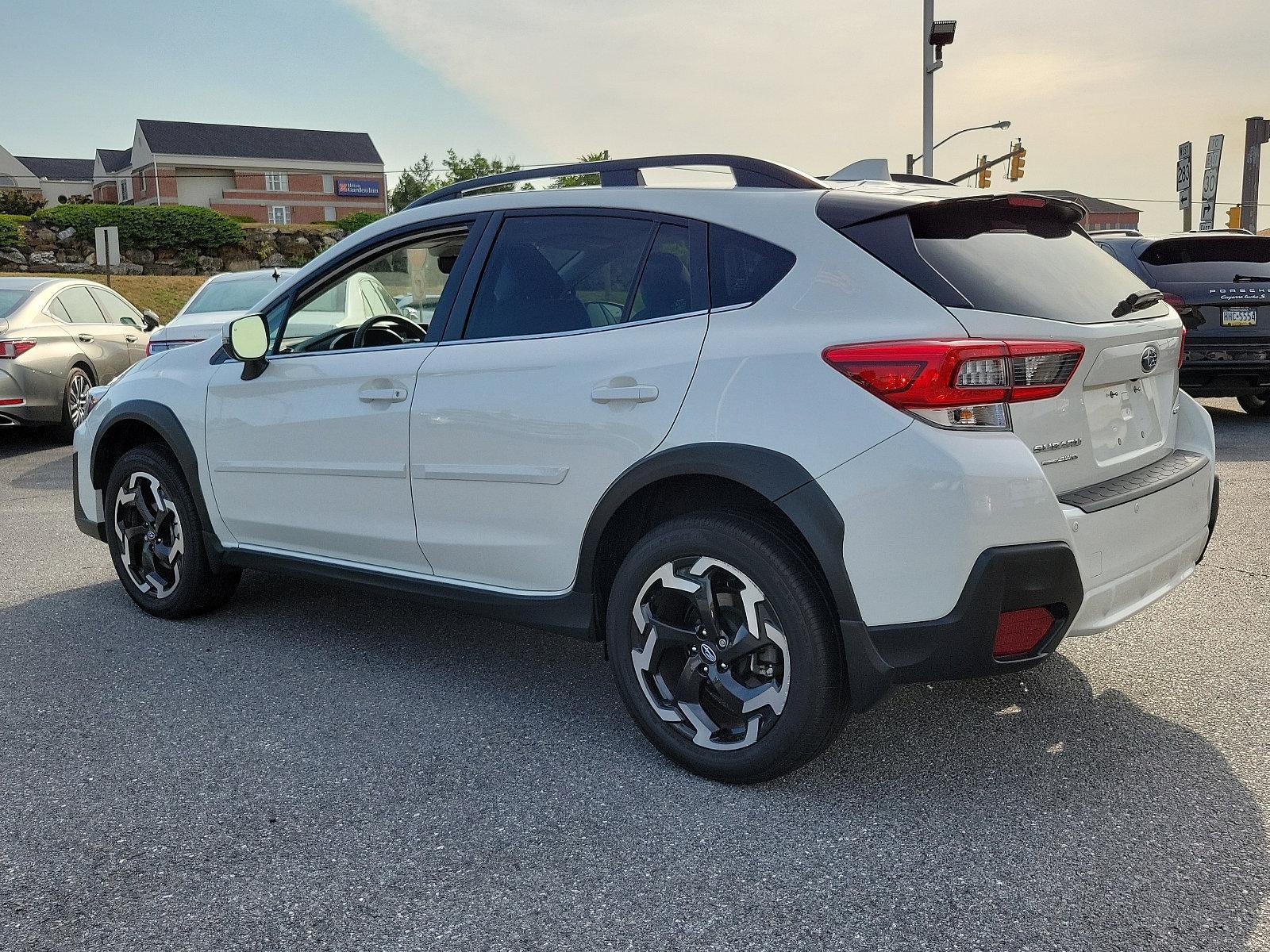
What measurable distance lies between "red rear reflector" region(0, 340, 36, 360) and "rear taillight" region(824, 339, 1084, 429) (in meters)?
10.0

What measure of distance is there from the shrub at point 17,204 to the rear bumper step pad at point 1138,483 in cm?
5592

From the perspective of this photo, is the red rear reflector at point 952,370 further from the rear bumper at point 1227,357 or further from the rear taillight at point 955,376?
the rear bumper at point 1227,357

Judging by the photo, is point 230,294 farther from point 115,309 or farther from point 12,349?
point 12,349

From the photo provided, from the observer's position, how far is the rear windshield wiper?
3316 mm

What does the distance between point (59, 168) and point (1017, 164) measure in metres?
100

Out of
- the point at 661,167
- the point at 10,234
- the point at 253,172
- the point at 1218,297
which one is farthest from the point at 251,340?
the point at 253,172

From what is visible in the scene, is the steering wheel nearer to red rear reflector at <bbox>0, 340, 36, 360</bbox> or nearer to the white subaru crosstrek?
the white subaru crosstrek

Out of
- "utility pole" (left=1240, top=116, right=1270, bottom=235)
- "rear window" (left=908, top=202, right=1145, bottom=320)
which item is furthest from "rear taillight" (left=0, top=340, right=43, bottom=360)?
"utility pole" (left=1240, top=116, right=1270, bottom=235)

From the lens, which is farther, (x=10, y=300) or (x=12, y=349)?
(x=10, y=300)

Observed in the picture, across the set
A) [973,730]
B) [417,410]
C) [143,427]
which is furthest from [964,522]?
[143,427]

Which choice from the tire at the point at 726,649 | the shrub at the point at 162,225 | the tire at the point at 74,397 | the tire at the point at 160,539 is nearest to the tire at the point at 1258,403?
the tire at the point at 726,649

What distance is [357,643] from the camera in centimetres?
472

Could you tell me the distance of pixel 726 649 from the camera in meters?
3.20

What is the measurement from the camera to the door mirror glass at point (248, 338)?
14.5 ft
